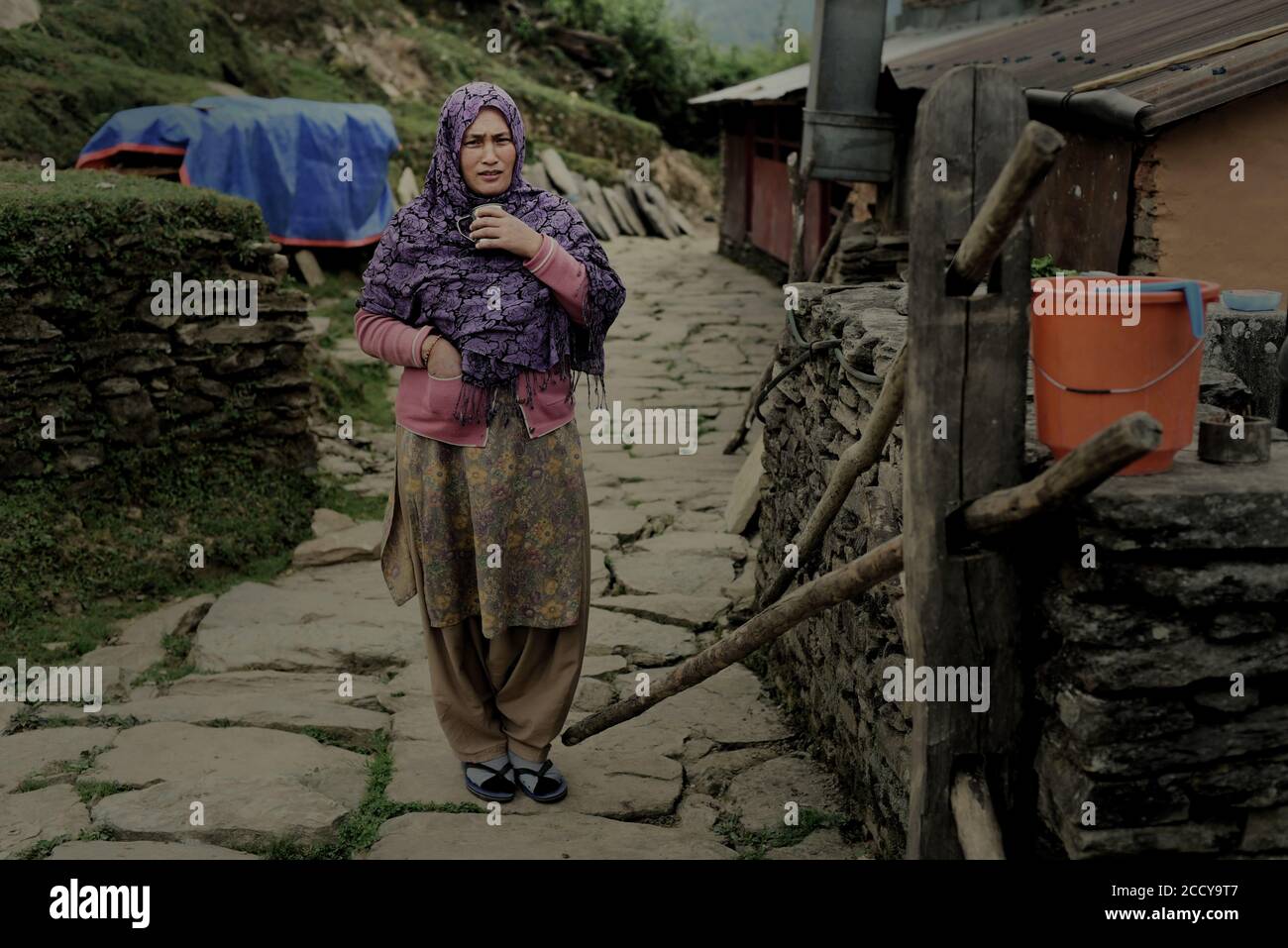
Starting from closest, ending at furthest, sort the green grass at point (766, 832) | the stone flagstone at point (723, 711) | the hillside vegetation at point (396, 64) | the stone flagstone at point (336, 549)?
the green grass at point (766, 832) < the stone flagstone at point (723, 711) < the stone flagstone at point (336, 549) < the hillside vegetation at point (396, 64)

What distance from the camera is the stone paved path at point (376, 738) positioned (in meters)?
3.68

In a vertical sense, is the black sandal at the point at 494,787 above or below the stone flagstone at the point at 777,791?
above

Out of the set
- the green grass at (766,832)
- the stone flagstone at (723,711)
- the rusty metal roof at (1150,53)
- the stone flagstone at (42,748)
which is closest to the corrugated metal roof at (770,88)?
the rusty metal roof at (1150,53)

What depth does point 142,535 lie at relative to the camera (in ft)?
20.6

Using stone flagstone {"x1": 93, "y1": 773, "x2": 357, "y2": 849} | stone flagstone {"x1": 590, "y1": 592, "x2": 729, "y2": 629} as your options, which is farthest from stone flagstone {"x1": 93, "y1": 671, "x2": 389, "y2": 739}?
stone flagstone {"x1": 590, "y1": 592, "x2": 729, "y2": 629}

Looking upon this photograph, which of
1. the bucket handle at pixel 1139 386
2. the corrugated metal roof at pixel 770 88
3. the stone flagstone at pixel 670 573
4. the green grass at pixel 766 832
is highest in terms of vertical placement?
the corrugated metal roof at pixel 770 88

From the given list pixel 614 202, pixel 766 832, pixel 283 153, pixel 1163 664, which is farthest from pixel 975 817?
pixel 614 202

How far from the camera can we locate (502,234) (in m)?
3.52

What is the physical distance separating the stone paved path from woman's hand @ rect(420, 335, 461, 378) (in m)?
1.35

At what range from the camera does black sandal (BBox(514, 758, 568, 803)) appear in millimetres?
3938

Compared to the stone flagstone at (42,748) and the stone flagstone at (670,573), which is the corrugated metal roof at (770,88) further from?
the stone flagstone at (42,748)

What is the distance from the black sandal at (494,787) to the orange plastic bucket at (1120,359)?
2.13 metres

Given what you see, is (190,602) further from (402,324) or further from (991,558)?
(991,558)
